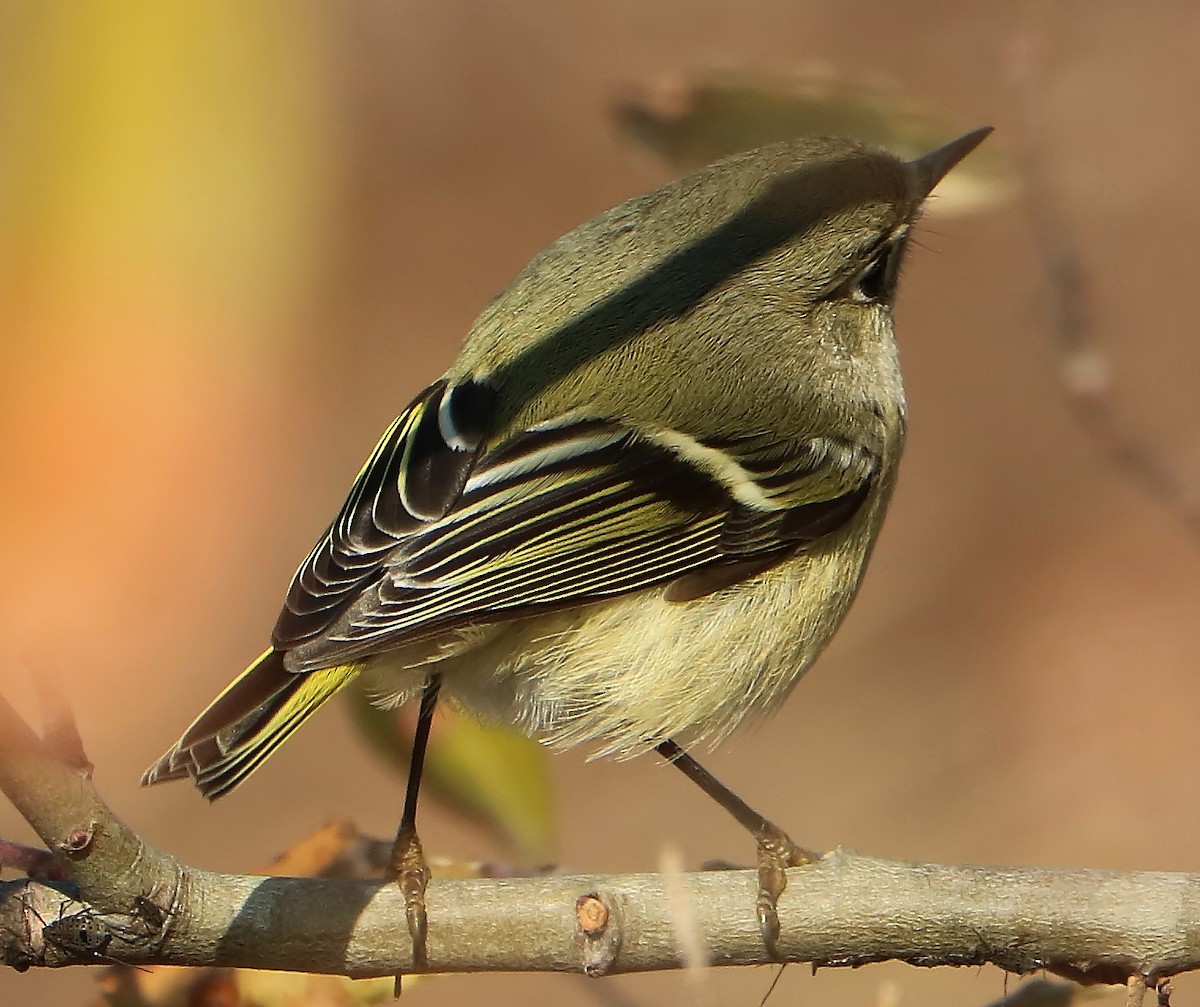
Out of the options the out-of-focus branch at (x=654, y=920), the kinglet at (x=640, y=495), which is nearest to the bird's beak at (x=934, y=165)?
the kinglet at (x=640, y=495)

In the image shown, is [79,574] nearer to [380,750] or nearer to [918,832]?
[380,750]

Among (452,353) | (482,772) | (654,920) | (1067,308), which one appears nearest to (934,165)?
(1067,308)

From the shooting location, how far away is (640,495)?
2025 millimetres

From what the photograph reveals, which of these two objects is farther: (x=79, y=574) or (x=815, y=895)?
(x=815, y=895)

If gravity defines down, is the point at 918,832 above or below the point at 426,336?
below

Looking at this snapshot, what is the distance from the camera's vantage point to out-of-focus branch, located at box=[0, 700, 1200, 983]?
152cm

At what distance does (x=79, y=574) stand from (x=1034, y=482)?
4162mm

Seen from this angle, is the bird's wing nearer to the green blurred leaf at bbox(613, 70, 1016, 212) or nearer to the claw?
the claw

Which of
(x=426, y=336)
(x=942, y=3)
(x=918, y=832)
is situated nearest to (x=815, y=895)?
(x=918, y=832)

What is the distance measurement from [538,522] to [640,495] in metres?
0.16

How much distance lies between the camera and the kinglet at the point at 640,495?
5.94 feet

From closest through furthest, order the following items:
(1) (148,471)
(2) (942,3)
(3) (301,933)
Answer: (1) (148,471) < (3) (301,933) < (2) (942,3)

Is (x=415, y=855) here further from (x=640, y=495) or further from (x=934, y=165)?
(x=934, y=165)

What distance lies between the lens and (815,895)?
5.48 ft
